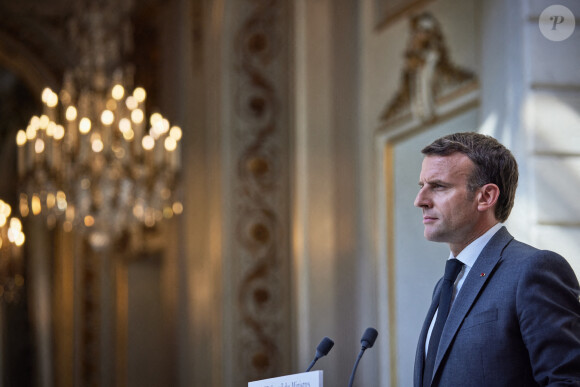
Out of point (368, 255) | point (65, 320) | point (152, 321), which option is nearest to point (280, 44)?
point (368, 255)

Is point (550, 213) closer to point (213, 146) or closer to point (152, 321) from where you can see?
point (213, 146)

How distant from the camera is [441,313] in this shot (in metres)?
2.24

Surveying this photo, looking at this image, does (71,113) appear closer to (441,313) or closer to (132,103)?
(132,103)

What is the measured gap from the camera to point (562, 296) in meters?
2.00

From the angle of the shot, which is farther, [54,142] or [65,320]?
[65,320]

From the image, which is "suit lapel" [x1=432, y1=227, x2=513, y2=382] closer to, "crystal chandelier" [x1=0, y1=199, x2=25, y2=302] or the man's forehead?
the man's forehead

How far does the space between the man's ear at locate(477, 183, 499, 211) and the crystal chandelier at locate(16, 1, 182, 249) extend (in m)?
4.38

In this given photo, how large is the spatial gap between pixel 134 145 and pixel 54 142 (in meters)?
0.54

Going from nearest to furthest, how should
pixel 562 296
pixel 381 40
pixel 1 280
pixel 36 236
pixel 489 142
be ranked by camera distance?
pixel 562 296
pixel 489 142
pixel 381 40
pixel 1 280
pixel 36 236

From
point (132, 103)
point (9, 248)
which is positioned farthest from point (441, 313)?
point (9, 248)

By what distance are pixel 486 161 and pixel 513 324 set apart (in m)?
0.41

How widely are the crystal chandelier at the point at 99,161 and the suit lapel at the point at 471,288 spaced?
173 inches

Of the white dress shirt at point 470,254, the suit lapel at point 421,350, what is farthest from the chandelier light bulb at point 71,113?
the white dress shirt at point 470,254

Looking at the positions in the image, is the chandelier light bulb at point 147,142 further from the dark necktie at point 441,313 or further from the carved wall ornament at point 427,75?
the dark necktie at point 441,313
